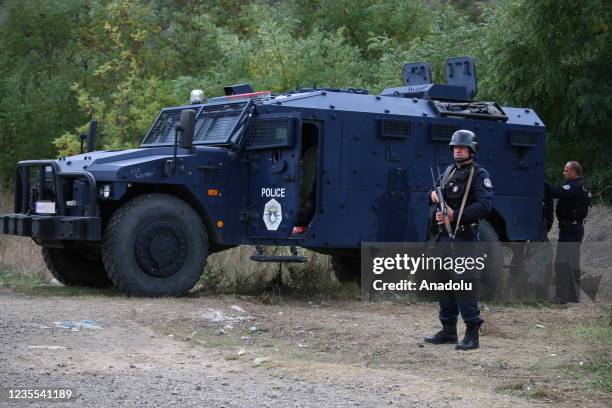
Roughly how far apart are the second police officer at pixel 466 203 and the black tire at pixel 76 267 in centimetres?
541

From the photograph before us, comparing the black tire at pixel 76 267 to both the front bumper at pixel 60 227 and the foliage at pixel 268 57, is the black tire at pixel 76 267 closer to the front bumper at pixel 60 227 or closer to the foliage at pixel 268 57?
the front bumper at pixel 60 227

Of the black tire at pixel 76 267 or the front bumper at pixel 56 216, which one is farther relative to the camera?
the black tire at pixel 76 267

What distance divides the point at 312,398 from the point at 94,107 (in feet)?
64.2

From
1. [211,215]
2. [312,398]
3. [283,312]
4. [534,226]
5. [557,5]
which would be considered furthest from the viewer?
[557,5]

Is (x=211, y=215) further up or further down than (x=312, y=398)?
further up

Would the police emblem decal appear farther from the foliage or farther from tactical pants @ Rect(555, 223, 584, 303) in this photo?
the foliage

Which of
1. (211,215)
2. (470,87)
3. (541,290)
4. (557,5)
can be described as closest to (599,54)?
(557,5)


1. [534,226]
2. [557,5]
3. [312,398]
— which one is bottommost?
[312,398]

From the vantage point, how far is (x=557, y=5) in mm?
16859

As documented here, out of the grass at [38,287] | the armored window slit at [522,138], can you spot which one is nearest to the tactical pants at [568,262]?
the armored window slit at [522,138]

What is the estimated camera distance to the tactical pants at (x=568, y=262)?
44.0 feet

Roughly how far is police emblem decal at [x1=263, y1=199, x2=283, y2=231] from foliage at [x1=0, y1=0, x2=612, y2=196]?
6303mm

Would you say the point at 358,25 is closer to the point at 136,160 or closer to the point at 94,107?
the point at 94,107

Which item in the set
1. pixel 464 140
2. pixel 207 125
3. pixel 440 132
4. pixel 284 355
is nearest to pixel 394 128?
pixel 440 132
